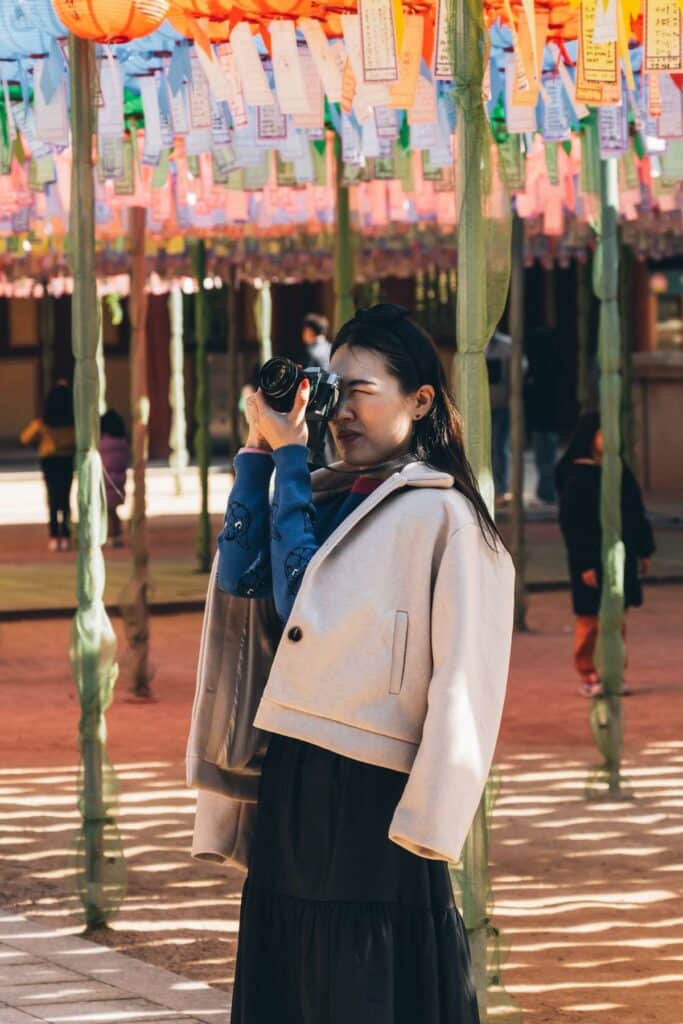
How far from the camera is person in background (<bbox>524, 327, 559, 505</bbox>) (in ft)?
74.1

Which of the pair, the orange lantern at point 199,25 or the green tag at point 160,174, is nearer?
the orange lantern at point 199,25

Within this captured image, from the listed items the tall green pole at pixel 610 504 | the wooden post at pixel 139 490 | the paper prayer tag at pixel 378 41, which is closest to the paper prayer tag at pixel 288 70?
the paper prayer tag at pixel 378 41

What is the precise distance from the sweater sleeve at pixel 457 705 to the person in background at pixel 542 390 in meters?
18.7

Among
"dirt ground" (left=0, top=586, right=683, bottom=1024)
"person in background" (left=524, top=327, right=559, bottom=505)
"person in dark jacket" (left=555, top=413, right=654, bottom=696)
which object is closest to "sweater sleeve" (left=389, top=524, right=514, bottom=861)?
"dirt ground" (left=0, top=586, right=683, bottom=1024)

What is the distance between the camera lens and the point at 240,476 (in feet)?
13.4

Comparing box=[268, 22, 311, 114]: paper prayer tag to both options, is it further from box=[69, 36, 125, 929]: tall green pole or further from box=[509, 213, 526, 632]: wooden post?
box=[509, 213, 526, 632]: wooden post

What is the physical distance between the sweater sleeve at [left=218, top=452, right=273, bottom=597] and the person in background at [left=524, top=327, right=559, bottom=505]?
18486mm

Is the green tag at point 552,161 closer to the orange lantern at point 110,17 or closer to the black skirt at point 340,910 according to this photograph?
the orange lantern at point 110,17

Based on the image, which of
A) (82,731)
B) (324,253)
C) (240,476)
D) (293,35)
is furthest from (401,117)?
(324,253)

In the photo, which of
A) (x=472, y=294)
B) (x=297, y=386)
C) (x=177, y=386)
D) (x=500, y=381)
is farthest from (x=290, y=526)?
(x=177, y=386)

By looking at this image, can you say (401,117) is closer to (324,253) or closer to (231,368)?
(231,368)

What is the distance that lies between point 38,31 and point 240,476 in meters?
3.95

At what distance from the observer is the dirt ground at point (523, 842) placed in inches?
255

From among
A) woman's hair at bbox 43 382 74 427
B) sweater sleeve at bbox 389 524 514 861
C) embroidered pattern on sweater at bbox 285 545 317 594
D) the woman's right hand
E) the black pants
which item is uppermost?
the woman's right hand
